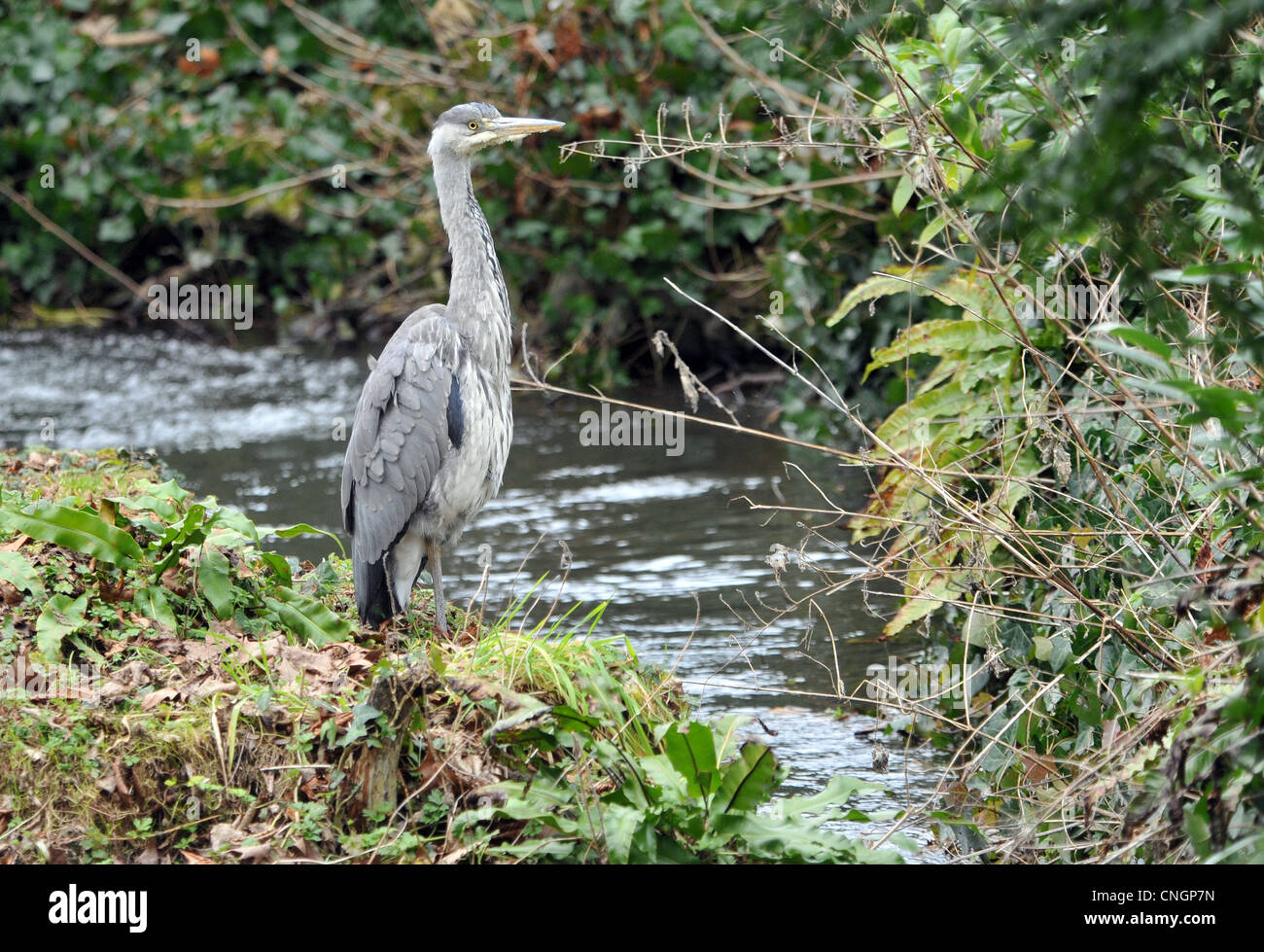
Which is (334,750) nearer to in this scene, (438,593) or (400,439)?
(438,593)

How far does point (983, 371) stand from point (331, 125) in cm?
865

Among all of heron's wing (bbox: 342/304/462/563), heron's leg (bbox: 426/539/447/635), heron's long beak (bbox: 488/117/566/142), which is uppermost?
heron's long beak (bbox: 488/117/566/142)

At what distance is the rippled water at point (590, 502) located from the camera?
5.95 meters

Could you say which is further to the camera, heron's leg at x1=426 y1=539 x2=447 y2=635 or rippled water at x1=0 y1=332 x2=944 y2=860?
rippled water at x1=0 y1=332 x2=944 y2=860

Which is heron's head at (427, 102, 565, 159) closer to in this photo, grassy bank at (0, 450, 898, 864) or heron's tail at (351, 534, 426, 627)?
heron's tail at (351, 534, 426, 627)

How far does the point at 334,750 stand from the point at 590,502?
4.81 metres

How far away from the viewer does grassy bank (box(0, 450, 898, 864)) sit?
3725mm

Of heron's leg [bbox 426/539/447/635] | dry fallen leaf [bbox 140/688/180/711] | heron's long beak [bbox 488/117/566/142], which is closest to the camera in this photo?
dry fallen leaf [bbox 140/688/180/711]

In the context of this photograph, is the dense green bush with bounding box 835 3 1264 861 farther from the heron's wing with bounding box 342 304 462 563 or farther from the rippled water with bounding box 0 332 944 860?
the heron's wing with bounding box 342 304 462 563

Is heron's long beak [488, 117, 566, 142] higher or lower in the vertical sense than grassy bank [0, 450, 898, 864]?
higher

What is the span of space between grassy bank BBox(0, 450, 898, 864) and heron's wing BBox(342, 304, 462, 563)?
718 millimetres

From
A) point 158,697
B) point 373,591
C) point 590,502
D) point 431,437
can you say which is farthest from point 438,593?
point 590,502

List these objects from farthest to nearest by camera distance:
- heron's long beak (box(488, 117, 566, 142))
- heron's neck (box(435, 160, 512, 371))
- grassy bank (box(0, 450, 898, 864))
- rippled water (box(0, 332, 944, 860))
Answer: rippled water (box(0, 332, 944, 860)), heron's long beak (box(488, 117, 566, 142)), heron's neck (box(435, 160, 512, 371)), grassy bank (box(0, 450, 898, 864))

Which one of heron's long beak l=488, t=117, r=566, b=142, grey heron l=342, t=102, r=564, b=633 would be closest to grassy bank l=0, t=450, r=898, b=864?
grey heron l=342, t=102, r=564, b=633
